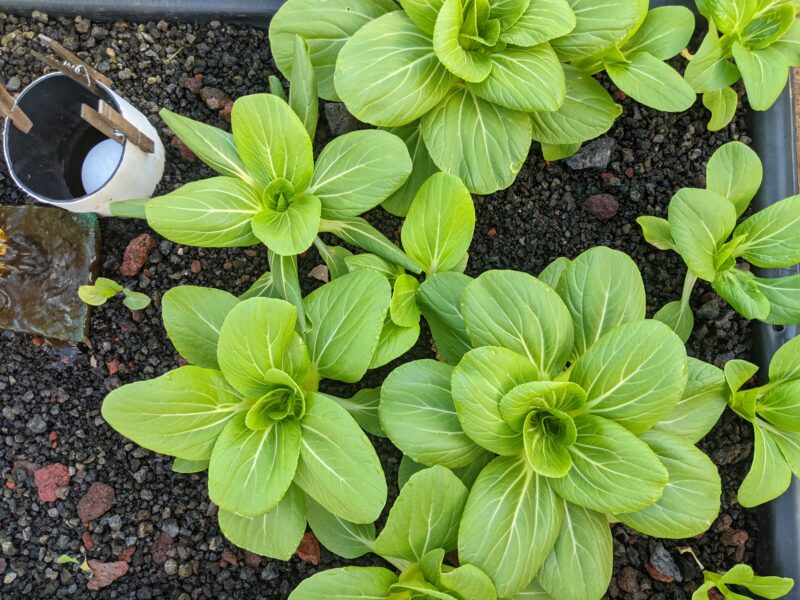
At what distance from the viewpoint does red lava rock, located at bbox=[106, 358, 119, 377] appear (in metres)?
1.98

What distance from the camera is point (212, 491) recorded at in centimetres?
135

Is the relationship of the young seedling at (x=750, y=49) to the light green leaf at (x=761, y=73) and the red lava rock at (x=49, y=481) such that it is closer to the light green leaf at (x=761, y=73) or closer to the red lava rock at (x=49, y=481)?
the light green leaf at (x=761, y=73)

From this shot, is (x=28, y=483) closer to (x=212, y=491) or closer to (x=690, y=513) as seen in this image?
(x=212, y=491)

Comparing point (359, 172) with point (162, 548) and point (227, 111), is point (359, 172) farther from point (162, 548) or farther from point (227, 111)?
point (162, 548)

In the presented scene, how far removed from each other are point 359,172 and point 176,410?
2.23 feet

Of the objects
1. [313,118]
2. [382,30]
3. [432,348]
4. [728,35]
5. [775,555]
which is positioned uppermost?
[728,35]

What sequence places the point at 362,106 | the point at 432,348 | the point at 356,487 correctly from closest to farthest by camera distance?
the point at 356,487 < the point at 362,106 < the point at 432,348

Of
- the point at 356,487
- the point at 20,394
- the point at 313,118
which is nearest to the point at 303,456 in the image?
the point at 356,487

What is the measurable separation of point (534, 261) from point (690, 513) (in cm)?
88

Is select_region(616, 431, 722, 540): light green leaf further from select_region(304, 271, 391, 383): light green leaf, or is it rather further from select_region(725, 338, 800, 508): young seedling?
select_region(304, 271, 391, 383): light green leaf

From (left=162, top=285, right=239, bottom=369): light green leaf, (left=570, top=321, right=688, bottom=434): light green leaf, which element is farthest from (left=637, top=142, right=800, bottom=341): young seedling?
(left=162, top=285, right=239, bottom=369): light green leaf

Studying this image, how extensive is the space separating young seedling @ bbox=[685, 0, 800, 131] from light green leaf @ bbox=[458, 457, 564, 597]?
1198 millimetres

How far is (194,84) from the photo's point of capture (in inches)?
81.5

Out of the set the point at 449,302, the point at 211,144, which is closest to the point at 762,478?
the point at 449,302
